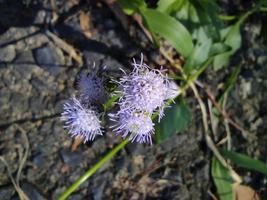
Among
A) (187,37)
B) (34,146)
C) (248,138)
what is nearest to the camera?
(187,37)

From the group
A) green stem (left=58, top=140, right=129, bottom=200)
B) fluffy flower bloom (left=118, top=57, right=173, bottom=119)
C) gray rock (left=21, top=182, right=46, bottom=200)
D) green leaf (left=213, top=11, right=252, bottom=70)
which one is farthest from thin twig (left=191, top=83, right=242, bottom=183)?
gray rock (left=21, top=182, right=46, bottom=200)

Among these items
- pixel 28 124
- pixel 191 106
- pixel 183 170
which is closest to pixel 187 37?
pixel 191 106

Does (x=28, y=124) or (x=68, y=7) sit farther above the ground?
(x=68, y=7)

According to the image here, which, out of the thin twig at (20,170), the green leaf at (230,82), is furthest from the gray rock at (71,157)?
the green leaf at (230,82)

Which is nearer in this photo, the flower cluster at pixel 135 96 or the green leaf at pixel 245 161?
the flower cluster at pixel 135 96

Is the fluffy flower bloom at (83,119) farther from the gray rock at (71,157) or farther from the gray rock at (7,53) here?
the gray rock at (7,53)

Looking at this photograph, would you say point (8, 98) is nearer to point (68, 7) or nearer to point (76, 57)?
point (76, 57)

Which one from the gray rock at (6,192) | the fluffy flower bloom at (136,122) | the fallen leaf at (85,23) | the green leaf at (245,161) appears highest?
the fallen leaf at (85,23)

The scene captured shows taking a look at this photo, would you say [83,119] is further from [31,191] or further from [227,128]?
[227,128]
